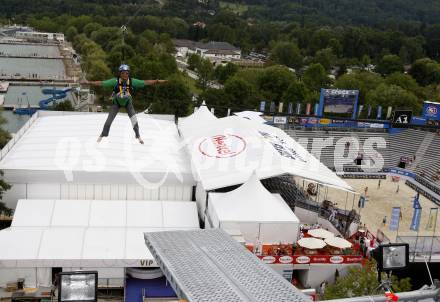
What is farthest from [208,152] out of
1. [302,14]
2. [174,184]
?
[302,14]

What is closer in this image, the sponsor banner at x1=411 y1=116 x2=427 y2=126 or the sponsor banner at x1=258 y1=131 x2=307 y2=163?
the sponsor banner at x1=258 y1=131 x2=307 y2=163

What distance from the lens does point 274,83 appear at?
57.4m

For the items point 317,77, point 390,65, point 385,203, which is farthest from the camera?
point 390,65

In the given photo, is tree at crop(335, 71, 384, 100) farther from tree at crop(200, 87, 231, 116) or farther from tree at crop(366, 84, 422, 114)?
tree at crop(200, 87, 231, 116)

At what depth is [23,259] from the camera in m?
15.9

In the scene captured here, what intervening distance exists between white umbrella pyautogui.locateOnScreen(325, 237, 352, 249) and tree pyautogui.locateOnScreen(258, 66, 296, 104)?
3856 cm

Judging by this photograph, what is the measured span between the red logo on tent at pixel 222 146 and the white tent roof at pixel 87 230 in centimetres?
288

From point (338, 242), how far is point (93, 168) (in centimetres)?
974

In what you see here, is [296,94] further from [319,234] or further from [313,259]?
[313,259]

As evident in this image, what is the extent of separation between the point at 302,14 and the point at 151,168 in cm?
15122

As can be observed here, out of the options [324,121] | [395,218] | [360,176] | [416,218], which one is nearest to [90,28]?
[324,121]

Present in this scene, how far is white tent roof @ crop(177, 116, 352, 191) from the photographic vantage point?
20.1 m

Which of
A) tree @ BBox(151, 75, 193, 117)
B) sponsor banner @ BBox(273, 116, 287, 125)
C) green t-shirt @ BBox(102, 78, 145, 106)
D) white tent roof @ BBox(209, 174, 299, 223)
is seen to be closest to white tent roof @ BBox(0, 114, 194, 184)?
white tent roof @ BBox(209, 174, 299, 223)

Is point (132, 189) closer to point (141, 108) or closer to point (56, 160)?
point (56, 160)
